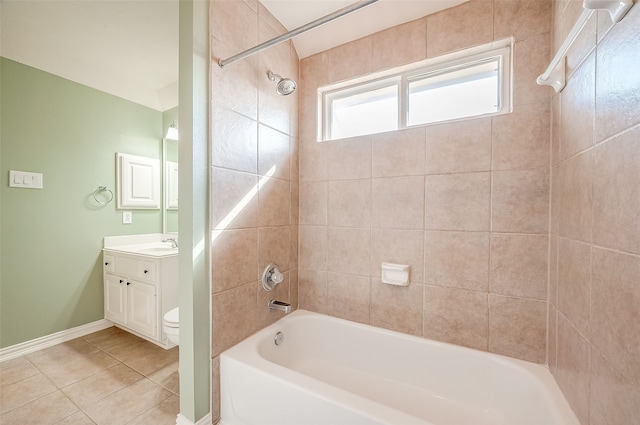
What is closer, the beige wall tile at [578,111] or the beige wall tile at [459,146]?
the beige wall tile at [578,111]

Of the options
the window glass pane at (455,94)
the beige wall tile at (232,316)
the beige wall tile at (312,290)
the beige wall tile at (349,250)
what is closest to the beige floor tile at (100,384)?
the beige wall tile at (232,316)

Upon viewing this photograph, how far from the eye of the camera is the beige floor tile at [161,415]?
1430mm

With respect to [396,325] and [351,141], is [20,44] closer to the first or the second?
[351,141]

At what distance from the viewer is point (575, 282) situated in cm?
97

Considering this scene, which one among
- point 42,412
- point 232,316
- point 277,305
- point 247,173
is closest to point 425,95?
point 247,173

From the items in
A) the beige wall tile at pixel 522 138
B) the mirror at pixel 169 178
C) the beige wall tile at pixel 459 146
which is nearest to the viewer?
the beige wall tile at pixel 522 138

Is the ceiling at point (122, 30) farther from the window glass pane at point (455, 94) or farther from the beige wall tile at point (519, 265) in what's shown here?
the beige wall tile at point (519, 265)

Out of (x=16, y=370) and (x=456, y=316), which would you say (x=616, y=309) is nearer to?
(x=456, y=316)

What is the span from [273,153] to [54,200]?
2.20 metres

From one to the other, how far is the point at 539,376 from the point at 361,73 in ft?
6.52

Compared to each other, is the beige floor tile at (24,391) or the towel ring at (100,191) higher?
the towel ring at (100,191)

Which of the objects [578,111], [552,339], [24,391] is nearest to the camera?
[578,111]

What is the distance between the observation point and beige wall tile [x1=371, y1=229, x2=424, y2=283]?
5.06 feet

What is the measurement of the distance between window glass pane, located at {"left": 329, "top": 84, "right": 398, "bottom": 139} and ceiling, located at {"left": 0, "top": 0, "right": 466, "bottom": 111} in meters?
0.39
